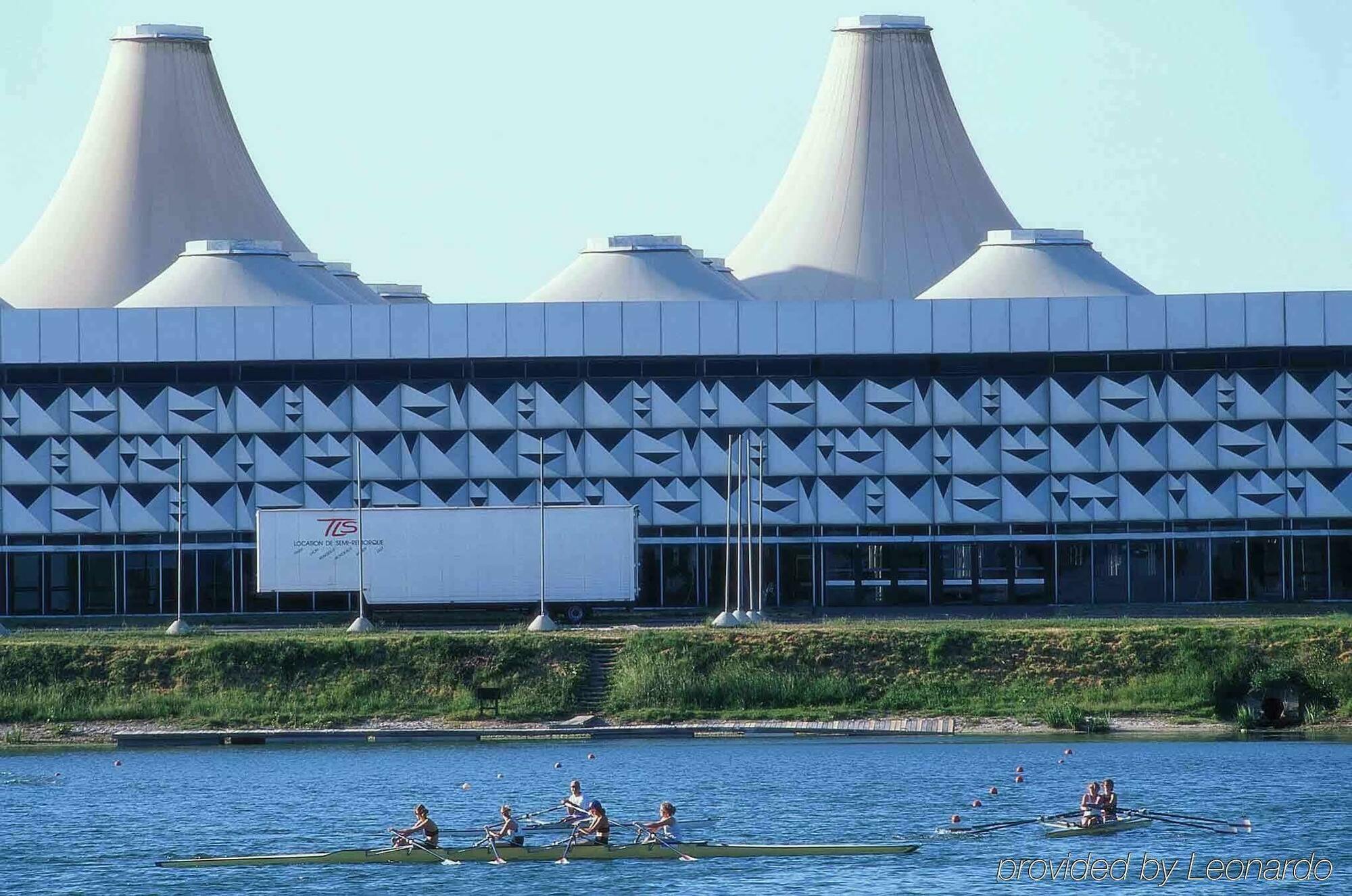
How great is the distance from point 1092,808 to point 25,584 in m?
47.2

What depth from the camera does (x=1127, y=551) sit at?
264 ft

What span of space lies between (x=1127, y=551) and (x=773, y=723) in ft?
77.4

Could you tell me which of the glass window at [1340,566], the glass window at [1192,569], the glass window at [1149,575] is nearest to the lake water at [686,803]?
the glass window at [1149,575]

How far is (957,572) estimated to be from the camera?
3172 inches

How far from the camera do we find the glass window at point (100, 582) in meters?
81.6

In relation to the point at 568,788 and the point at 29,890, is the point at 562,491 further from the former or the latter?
the point at 29,890

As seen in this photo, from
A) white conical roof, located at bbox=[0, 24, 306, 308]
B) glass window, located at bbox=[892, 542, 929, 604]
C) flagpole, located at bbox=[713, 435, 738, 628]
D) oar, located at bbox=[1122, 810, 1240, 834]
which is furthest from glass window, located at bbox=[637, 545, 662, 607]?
oar, located at bbox=[1122, 810, 1240, 834]

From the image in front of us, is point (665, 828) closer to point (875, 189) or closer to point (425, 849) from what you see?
point (425, 849)

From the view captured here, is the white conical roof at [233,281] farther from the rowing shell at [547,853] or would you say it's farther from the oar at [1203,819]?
the oar at [1203,819]

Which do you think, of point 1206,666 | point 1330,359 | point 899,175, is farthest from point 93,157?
point 1206,666

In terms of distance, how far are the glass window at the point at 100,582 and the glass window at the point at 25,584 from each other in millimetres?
1536

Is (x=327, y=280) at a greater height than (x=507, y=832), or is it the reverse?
(x=327, y=280)

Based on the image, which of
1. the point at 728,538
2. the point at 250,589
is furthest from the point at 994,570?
the point at 250,589

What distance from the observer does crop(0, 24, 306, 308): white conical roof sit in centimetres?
9725
